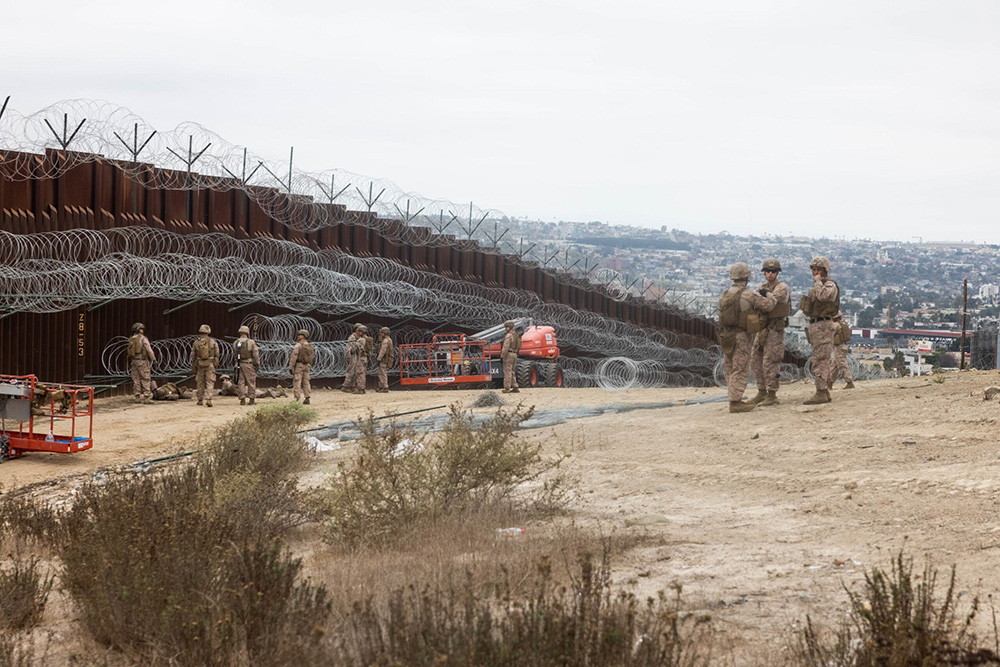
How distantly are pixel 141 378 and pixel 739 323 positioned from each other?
13.0 m

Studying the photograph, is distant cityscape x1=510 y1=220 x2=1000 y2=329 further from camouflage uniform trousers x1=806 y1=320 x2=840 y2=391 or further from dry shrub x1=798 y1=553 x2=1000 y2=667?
dry shrub x1=798 y1=553 x2=1000 y2=667

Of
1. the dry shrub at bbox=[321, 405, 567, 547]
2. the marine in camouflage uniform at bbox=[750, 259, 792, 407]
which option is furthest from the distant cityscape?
the dry shrub at bbox=[321, 405, 567, 547]

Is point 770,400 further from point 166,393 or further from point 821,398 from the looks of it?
point 166,393

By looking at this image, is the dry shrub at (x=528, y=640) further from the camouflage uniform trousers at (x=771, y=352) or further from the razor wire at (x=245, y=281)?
the razor wire at (x=245, y=281)

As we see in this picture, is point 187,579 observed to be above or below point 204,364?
below

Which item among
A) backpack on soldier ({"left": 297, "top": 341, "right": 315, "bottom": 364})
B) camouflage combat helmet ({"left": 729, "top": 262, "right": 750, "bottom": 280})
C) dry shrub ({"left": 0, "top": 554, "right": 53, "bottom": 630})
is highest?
camouflage combat helmet ({"left": 729, "top": 262, "right": 750, "bottom": 280})

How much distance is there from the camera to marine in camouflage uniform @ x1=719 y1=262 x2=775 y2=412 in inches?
583

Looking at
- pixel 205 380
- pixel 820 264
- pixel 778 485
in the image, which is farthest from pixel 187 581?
pixel 205 380

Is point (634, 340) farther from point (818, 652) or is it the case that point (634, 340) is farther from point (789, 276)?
point (789, 276)

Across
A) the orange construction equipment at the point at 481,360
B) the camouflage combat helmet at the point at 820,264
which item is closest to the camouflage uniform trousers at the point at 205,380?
the orange construction equipment at the point at 481,360

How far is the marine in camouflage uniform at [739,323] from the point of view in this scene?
14820 mm

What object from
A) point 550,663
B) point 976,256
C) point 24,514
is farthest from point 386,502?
point 976,256

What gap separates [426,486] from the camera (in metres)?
8.96

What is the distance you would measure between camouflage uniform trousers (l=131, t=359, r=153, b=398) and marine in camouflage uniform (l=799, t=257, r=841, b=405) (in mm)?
13475
